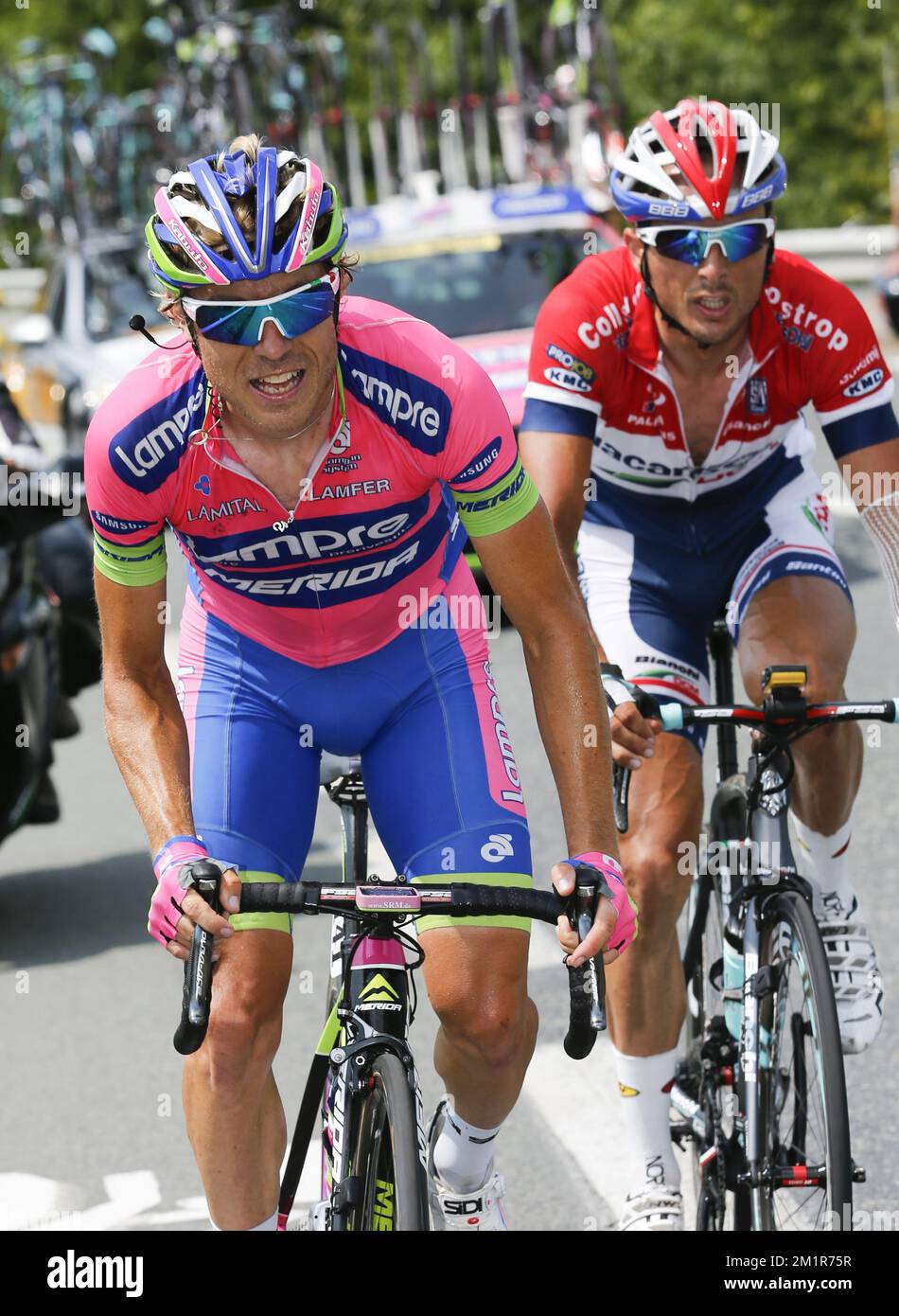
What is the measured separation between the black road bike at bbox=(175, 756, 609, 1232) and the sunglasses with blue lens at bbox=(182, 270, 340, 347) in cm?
92

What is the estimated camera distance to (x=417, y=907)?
3.35 metres

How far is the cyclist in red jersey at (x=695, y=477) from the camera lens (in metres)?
4.58

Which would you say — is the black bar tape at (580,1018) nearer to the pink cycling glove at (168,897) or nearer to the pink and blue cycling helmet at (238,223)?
the pink cycling glove at (168,897)

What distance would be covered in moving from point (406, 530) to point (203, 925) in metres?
1.08

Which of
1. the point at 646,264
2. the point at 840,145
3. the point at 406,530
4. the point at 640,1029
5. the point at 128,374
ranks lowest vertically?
the point at 640,1029

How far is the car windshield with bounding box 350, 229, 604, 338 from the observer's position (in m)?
12.8

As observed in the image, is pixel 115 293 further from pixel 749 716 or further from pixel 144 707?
pixel 144 707

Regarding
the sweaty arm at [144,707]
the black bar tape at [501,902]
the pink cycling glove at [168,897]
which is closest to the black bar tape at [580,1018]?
the black bar tape at [501,902]

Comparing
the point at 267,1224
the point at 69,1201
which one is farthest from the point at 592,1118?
the point at 267,1224

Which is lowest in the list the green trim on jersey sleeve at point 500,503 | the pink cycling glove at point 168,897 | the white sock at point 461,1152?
the white sock at point 461,1152

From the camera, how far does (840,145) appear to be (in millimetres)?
37750
